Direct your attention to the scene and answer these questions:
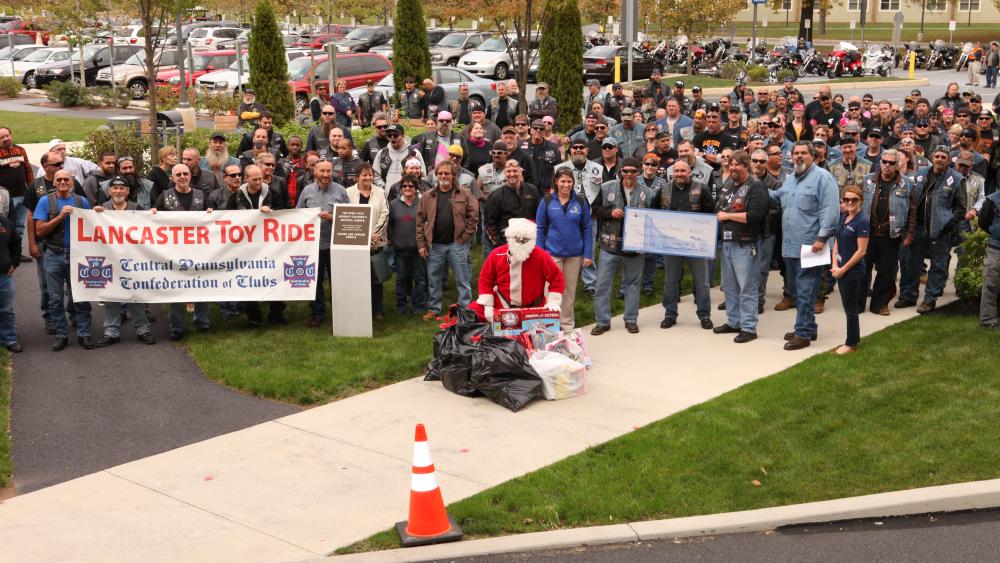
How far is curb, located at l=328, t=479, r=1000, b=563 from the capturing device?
742 centimetres

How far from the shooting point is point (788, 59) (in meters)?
46.8

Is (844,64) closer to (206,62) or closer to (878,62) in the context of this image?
(878,62)

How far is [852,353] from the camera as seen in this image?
11.4 m

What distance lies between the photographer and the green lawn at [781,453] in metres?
8.02

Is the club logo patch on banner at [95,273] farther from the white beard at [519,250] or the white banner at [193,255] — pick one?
the white beard at [519,250]

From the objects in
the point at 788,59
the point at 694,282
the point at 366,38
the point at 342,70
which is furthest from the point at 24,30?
the point at 694,282

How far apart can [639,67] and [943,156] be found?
32151mm

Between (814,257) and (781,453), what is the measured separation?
129 inches

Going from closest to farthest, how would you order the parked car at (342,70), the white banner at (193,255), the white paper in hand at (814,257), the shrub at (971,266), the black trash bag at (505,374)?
the black trash bag at (505,374) < the white paper in hand at (814,257) < the white banner at (193,255) < the shrub at (971,266) < the parked car at (342,70)

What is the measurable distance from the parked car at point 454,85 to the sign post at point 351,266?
18379mm

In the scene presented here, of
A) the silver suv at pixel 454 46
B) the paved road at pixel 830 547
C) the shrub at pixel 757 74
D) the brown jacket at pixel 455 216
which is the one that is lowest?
Result: the paved road at pixel 830 547

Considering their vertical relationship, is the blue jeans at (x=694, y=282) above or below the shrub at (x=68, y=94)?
below

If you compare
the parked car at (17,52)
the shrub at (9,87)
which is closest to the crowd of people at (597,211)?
the shrub at (9,87)

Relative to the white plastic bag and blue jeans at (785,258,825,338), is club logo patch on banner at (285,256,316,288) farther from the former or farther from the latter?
blue jeans at (785,258,825,338)
